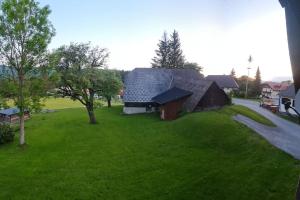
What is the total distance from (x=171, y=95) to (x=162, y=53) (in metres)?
45.9

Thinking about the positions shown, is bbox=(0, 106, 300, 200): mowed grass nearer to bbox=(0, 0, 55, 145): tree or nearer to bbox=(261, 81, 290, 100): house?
bbox=(0, 0, 55, 145): tree

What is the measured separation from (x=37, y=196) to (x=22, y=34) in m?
17.0

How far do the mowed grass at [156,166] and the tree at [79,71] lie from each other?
7.59 metres

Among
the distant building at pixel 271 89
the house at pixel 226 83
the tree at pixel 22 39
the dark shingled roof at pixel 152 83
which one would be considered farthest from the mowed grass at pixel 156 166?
the distant building at pixel 271 89

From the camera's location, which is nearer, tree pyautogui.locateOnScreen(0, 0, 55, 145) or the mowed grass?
the mowed grass

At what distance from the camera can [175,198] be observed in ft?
47.5

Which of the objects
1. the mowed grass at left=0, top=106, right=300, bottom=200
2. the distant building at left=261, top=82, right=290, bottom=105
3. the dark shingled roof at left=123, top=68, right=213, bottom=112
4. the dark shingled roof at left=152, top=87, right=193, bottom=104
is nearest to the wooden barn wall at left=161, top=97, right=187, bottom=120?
the dark shingled roof at left=152, top=87, right=193, bottom=104

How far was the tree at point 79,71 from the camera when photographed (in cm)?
3362

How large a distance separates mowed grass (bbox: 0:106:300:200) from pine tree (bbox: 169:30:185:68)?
182 feet

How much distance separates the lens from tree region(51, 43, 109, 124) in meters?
33.6

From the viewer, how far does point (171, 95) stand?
40.6m

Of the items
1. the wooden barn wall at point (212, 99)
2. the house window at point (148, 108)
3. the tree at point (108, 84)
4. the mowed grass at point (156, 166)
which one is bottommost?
the mowed grass at point (156, 166)

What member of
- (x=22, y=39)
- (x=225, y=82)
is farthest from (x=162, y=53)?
(x=22, y=39)

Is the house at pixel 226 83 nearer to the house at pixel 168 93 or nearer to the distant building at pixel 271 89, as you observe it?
the distant building at pixel 271 89
